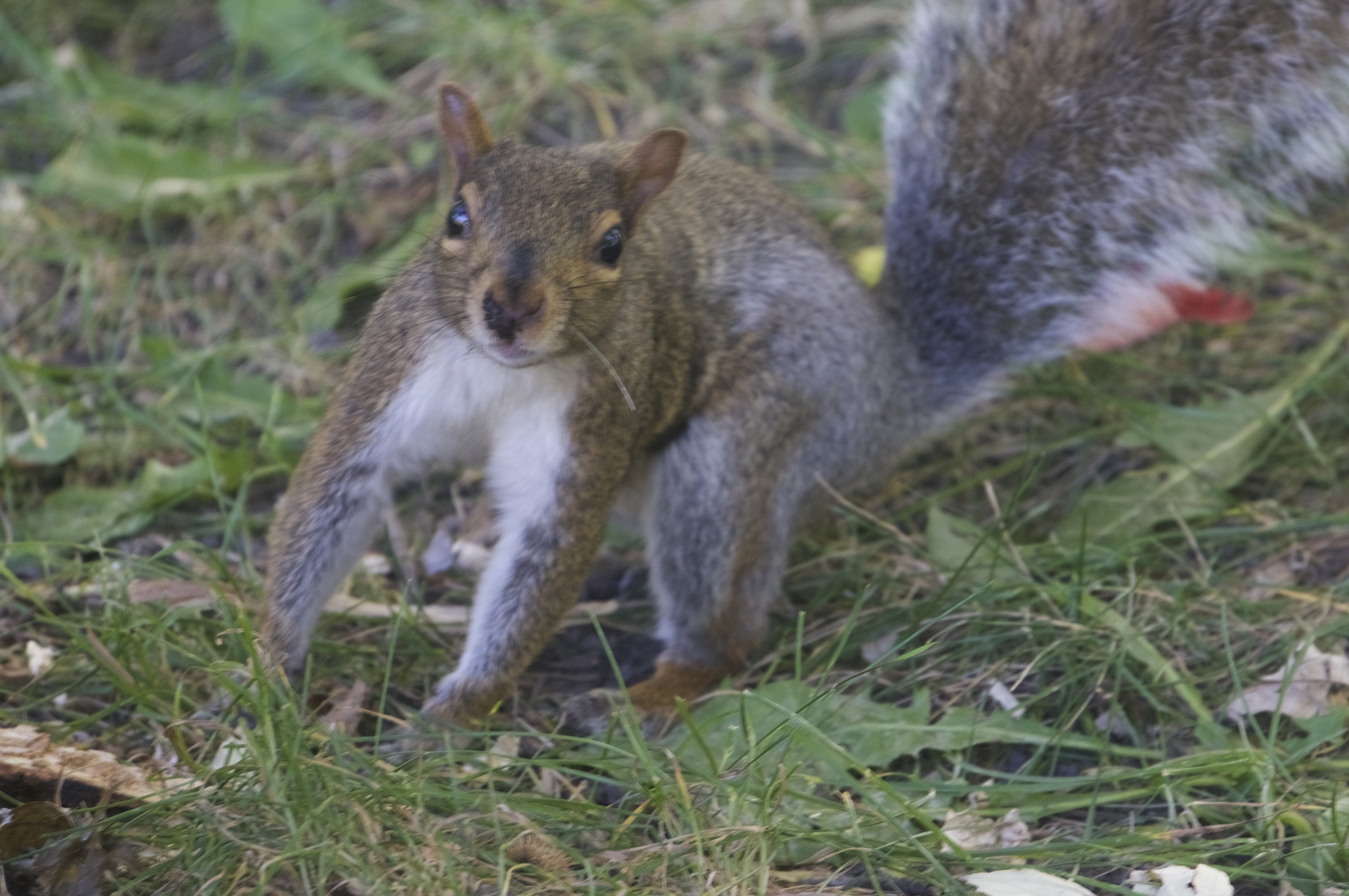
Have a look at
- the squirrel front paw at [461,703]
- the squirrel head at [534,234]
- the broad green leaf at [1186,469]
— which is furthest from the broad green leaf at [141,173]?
the broad green leaf at [1186,469]

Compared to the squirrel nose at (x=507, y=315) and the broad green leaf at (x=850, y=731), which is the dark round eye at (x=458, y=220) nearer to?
the squirrel nose at (x=507, y=315)

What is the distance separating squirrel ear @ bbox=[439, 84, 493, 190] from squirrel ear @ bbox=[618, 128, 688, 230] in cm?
20

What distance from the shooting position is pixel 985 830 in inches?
75.5

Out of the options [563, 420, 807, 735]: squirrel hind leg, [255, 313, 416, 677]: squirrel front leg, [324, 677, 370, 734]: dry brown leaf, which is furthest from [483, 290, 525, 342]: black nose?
[324, 677, 370, 734]: dry brown leaf

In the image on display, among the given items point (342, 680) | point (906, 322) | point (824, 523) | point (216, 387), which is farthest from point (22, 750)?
point (906, 322)

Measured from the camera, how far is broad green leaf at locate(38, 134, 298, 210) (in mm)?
3105

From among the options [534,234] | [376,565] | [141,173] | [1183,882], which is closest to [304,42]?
[141,173]

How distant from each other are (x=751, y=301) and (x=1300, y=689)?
1037mm

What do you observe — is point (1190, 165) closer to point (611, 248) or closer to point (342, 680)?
point (611, 248)

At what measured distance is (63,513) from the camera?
2494mm

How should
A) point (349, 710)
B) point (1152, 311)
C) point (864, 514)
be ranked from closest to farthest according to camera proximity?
point (349, 710) → point (864, 514) → point (1152, 311)

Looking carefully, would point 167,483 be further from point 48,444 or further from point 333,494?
point 333,494

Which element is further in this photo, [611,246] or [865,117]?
[865,117]

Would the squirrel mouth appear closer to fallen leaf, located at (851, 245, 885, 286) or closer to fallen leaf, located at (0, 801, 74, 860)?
fallen leaf, located at (0, 801, 74, 860)
